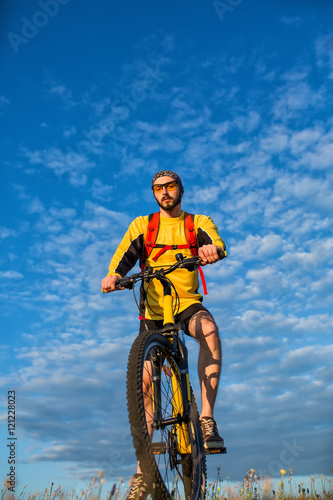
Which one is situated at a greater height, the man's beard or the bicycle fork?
the man's beard

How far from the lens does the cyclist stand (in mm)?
5027

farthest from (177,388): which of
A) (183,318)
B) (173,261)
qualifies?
(173,261)

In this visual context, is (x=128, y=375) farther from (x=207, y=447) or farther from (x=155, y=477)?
(x=207, y=447)

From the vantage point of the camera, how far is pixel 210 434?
480 centimetres

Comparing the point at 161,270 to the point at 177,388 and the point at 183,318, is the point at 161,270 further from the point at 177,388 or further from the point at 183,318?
the point at 177,388

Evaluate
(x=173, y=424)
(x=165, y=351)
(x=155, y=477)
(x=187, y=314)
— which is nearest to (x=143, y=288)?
(x=187, y=314)

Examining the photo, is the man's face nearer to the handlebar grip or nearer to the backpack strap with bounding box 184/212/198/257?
the backpack strap with bounding box 184/212/198/257

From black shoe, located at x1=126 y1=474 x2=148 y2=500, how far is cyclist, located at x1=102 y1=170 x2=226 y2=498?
0.88 m

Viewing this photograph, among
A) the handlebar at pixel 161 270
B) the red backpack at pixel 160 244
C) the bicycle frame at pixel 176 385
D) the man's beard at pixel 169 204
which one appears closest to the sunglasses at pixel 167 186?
the man's beard at pixel 169 204

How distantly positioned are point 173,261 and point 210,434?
1921mm

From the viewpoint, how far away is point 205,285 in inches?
219

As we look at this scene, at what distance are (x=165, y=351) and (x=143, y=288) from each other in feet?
3.51

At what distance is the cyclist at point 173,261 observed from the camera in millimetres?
5027

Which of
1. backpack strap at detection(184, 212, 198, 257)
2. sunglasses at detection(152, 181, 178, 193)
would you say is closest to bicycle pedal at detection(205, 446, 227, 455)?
backpack strap at detection(184, 212, 198, 257)
